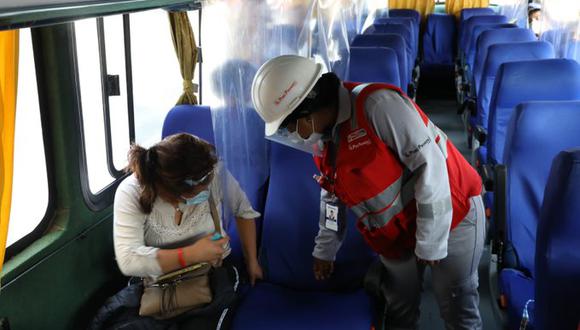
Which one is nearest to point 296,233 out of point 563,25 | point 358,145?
point 358,145

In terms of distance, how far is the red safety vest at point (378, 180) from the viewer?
64.0 inches

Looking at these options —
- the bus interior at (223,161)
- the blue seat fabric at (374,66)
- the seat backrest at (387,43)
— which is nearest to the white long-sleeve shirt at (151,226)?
the bus interior at (223,161)

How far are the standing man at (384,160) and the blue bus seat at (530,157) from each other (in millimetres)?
448

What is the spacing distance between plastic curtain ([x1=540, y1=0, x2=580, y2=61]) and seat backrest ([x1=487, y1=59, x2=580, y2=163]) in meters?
1.25

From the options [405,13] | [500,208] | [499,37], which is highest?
[405,13]

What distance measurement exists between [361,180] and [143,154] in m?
0.77

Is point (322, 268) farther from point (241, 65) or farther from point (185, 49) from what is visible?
point (185, 49)

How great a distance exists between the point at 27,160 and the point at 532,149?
2007 millimetres

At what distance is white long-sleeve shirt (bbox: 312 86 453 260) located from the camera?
1.60 m

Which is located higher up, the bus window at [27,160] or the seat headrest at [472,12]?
the seat headrest at [472,12]

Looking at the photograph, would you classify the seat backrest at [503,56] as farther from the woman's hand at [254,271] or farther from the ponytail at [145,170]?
the ponytail at [145,170]

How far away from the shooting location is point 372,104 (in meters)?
1.62

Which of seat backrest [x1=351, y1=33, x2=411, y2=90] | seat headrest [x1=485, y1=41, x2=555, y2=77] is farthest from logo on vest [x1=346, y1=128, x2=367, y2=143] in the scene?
seat backrest [x1=351, y1=33, x2=411, y2=90]

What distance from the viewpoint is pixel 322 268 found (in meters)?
2.18
